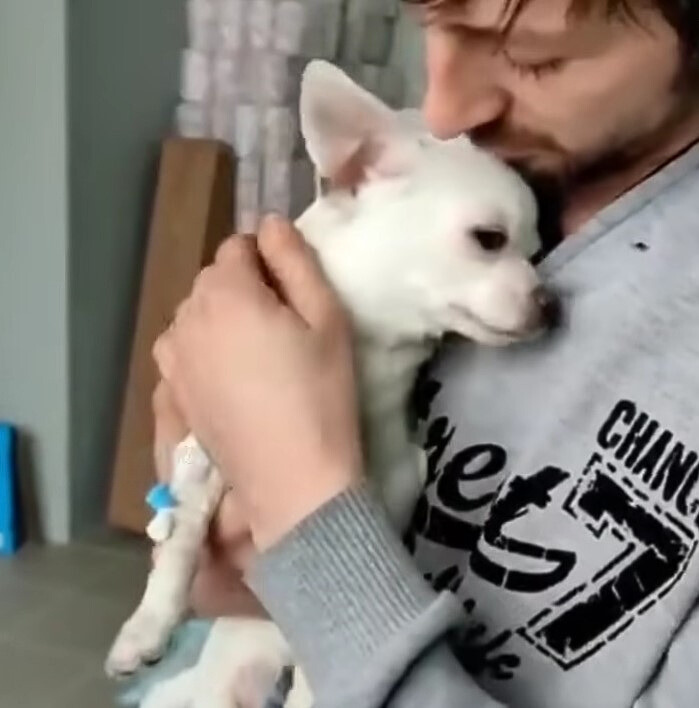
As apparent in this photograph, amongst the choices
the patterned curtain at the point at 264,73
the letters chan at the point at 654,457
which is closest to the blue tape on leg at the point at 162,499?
the letters chan at the point at 654,457

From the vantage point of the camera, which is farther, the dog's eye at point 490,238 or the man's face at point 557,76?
the dog's eye at point 490,238

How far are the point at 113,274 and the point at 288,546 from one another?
4.94 feet

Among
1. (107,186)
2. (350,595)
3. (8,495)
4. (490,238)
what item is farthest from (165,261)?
(350,595)

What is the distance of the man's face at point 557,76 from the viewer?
0.74 metres

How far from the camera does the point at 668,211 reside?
746 millimetres

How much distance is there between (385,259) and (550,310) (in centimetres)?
16

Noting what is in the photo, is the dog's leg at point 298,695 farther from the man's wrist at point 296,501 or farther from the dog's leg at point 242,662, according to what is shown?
the man's wrist at point 296,501

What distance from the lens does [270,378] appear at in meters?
0.76

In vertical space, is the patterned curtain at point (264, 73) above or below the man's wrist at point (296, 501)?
below

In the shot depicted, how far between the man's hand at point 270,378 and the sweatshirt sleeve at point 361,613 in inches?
0.7

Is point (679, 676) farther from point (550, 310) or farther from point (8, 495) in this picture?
point (8, 495)

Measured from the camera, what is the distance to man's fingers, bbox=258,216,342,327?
81cm

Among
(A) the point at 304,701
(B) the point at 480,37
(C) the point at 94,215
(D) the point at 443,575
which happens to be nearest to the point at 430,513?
(D) the point at 443,575

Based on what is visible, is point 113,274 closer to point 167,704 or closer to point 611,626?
point 167,704
